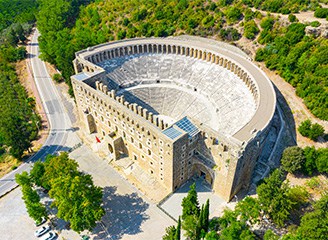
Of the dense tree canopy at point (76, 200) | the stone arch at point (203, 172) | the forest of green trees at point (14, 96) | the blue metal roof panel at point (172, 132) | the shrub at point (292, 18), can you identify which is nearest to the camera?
A: the dense tree canopy at point (76, 200)

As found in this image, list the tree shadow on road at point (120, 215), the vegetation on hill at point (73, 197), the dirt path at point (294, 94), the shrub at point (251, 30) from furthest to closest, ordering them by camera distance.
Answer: the shrub at point (251, 30), the dirt path at point (294, 94), the tree shadow on road at point (120, 215), the vegetation on hill at point (73, 197)

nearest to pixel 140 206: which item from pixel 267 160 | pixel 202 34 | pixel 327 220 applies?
pixel 267 160

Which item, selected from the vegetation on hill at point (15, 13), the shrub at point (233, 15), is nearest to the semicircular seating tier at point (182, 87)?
the shrub at point (233, 15)

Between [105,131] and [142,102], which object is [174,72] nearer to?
[142,102]

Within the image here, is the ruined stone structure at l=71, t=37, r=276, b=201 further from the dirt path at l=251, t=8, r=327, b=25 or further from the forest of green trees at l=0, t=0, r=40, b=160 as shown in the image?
the dirt path at l=251, t=8, r=327, b=25

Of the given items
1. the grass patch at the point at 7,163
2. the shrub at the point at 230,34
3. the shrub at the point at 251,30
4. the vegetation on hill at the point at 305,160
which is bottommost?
the grass patch at the point at 7,163

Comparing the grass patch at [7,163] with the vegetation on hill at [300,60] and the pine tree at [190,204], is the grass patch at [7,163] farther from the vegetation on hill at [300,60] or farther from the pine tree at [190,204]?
the vegetation on hill at [300,60]
